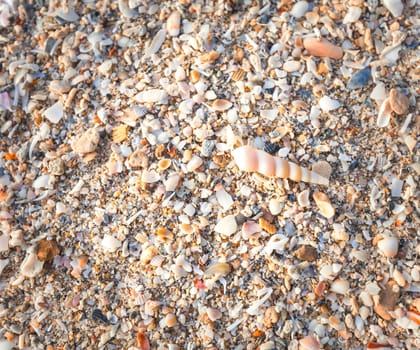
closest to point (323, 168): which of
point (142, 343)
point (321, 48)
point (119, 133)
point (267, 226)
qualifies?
point (267, 226)

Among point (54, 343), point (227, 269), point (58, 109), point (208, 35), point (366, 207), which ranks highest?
point (208, 35)

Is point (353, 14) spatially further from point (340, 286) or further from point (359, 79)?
point (340, 286)

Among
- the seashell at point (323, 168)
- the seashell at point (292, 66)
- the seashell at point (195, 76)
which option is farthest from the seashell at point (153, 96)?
the seashell at point (323, 168)

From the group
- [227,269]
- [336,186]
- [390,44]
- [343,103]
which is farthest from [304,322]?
[390,44]

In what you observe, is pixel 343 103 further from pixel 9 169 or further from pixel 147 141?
pixel 9 169

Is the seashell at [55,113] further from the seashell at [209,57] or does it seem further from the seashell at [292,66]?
the seashell at [292,66]
